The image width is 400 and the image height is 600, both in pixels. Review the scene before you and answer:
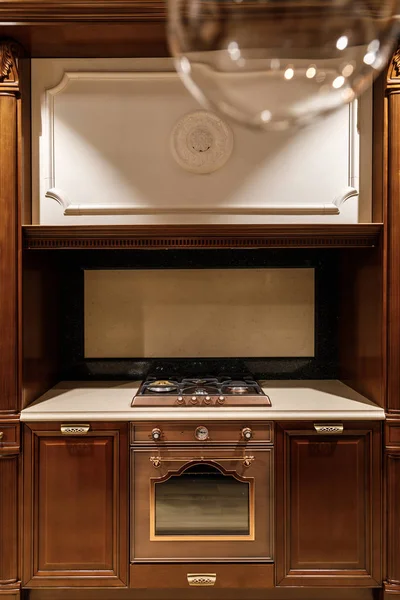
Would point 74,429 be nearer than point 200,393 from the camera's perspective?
Yes

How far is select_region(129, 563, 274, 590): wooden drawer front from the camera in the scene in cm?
167

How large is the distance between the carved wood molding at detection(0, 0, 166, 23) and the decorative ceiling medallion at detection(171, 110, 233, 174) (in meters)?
0.36

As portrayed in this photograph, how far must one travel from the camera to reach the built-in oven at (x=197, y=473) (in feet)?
5.51

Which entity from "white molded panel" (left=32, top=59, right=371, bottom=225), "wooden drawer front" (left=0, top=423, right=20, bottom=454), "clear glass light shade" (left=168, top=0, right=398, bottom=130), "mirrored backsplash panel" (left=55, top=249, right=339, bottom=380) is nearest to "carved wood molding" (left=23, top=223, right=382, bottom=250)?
"white molded panel" (left=32, top=59, right=371, bottom=225)

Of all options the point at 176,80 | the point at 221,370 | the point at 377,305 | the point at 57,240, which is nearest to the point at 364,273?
the point at 377,305

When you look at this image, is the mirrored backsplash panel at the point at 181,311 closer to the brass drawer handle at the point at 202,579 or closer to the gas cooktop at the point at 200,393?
the gas cooktop at the point at 200,393

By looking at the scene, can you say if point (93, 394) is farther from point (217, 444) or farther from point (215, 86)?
point (215, 86)

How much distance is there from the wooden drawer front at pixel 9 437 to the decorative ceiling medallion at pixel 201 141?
118cm

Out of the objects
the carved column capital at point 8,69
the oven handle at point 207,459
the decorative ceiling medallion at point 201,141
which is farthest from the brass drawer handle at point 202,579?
the carved column capital at point 8,69

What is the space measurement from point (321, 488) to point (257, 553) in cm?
34

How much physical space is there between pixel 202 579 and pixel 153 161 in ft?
5.22

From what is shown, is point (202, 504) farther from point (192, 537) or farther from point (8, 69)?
point (8, 69)

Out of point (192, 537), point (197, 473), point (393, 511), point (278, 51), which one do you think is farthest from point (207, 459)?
point (278, 51)

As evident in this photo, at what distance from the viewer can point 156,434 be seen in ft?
5.46
